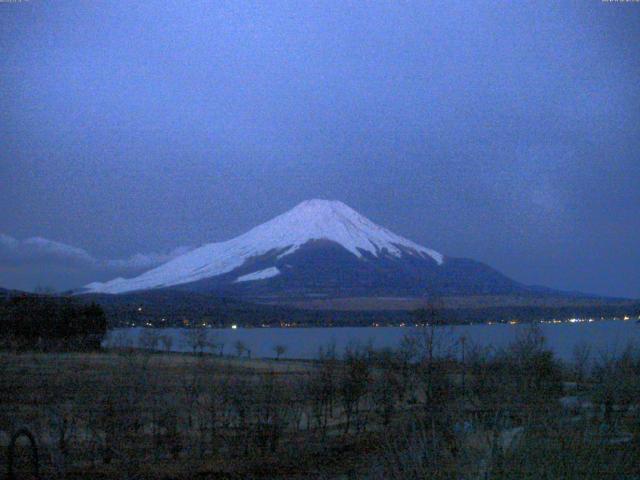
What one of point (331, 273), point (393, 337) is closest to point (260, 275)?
point (331, 273)

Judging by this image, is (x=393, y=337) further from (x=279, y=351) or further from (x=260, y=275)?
(x=260, y=275)

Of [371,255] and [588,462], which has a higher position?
[371,255]

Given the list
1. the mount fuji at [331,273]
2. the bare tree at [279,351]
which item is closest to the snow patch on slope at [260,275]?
the mount fuji at [331,273]

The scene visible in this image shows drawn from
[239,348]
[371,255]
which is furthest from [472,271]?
[239,348]

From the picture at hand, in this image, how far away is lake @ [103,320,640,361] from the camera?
22.2 meters

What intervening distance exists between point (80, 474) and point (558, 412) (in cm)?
756

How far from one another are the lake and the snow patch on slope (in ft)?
136

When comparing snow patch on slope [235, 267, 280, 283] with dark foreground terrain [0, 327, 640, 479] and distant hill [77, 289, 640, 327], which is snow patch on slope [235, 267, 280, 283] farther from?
dark foreground terrain [0, 327, 640, 479]

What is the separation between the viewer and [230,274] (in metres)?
118

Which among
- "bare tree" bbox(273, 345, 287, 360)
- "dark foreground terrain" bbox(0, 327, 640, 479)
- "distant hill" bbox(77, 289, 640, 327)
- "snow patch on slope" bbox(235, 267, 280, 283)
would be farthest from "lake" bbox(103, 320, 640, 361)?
"snow patch on slope" bbox(235, 267, 280, 283)

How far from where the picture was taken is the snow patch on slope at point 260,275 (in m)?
114

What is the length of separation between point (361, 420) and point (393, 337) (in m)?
21.3

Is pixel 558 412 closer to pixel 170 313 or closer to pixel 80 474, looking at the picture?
pixel 80 474

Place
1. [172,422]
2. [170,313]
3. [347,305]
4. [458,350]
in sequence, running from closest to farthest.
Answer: [172,422], [458,350], [170,313], [347,305]
